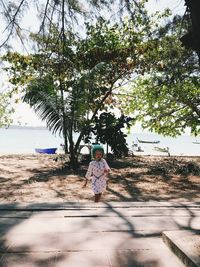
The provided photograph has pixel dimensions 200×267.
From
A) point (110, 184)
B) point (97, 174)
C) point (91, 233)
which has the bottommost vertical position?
point (91, 233)

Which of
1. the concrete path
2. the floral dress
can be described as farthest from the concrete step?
the floral dress

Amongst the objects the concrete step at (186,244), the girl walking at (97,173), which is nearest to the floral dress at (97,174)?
the girl walking at (97,173)

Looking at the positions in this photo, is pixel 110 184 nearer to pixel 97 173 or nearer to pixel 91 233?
pixel 97 173

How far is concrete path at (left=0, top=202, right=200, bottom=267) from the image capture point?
11.3ft

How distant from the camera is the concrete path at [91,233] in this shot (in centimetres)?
346

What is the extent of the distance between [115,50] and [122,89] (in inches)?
180

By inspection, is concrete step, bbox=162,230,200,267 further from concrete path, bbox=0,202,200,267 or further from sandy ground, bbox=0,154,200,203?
sandy ground, bbox=0,154,200,203

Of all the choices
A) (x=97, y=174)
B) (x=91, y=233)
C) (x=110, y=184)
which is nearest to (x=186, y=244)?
(x=91, y=233)

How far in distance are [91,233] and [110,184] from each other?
6.40 metres

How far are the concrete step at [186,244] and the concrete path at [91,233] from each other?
8cm

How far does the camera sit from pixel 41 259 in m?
3.43

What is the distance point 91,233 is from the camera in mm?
4277

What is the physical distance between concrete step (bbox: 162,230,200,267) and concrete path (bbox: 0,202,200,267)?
8 cm

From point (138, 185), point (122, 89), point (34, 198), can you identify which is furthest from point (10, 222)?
point (122, 89)
